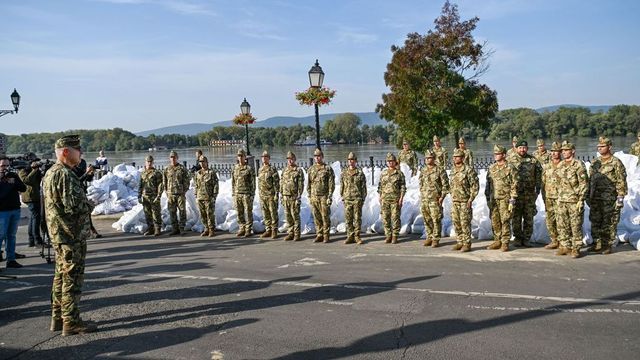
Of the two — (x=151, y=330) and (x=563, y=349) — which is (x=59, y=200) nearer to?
(x=151, y=330)

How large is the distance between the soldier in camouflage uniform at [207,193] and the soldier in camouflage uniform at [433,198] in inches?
207

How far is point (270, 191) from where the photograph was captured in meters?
11.6

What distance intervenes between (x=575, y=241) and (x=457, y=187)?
2.28m

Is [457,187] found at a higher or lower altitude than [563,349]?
higher

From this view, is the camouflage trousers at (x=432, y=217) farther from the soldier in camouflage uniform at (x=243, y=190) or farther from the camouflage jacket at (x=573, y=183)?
the soldier in camouflage uniform at (x=243, y=190)

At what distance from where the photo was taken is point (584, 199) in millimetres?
8656

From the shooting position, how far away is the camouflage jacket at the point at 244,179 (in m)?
11.9

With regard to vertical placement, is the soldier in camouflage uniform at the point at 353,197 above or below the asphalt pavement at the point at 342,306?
above

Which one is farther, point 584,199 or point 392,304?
point 584,199

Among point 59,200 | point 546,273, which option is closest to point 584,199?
→ point 546,273

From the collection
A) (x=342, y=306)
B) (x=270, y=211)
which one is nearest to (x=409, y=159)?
(x=270, y=211)

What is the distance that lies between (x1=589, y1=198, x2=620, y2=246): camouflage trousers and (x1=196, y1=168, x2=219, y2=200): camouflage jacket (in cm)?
842

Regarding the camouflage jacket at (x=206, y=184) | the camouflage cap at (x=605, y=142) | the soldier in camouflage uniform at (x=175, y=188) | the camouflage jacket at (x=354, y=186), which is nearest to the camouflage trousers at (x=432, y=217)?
the camouflage jacket at (x=354, y=186)

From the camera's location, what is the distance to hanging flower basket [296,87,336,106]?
1521 cm
